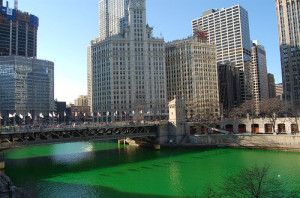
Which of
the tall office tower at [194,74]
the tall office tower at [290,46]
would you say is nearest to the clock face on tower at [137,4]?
the tall office tower at [194,74]

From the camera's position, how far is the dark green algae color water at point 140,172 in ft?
137

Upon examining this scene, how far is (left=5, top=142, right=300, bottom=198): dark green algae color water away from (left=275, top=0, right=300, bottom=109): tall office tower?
107m

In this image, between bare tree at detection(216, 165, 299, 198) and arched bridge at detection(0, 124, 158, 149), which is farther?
arched bridge at detection(0, 124, 158, 149)

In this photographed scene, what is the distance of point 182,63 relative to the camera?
16300 centimetres

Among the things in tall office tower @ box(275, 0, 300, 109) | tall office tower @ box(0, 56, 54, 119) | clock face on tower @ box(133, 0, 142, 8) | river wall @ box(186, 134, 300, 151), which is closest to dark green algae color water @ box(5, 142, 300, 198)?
river wall @ box(186, 134, 300, 151)

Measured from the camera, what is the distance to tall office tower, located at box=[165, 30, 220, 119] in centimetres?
15988

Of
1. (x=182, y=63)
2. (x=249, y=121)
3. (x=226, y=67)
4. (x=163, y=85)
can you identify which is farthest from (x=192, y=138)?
(x=226, y=67)

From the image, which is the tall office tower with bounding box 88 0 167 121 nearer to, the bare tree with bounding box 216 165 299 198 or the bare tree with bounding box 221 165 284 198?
the bare tree with bounding box 216 165 299 198

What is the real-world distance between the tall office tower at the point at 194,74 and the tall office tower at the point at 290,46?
4387 cm

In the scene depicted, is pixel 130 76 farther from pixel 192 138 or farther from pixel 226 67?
pixel 226 67

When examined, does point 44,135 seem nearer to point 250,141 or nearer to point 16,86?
point 250,141

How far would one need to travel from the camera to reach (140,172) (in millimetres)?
53406

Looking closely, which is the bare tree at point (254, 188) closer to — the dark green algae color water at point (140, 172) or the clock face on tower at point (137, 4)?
the dark green algae color water at point (140, 172)

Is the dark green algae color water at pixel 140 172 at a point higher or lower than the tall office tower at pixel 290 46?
lower
